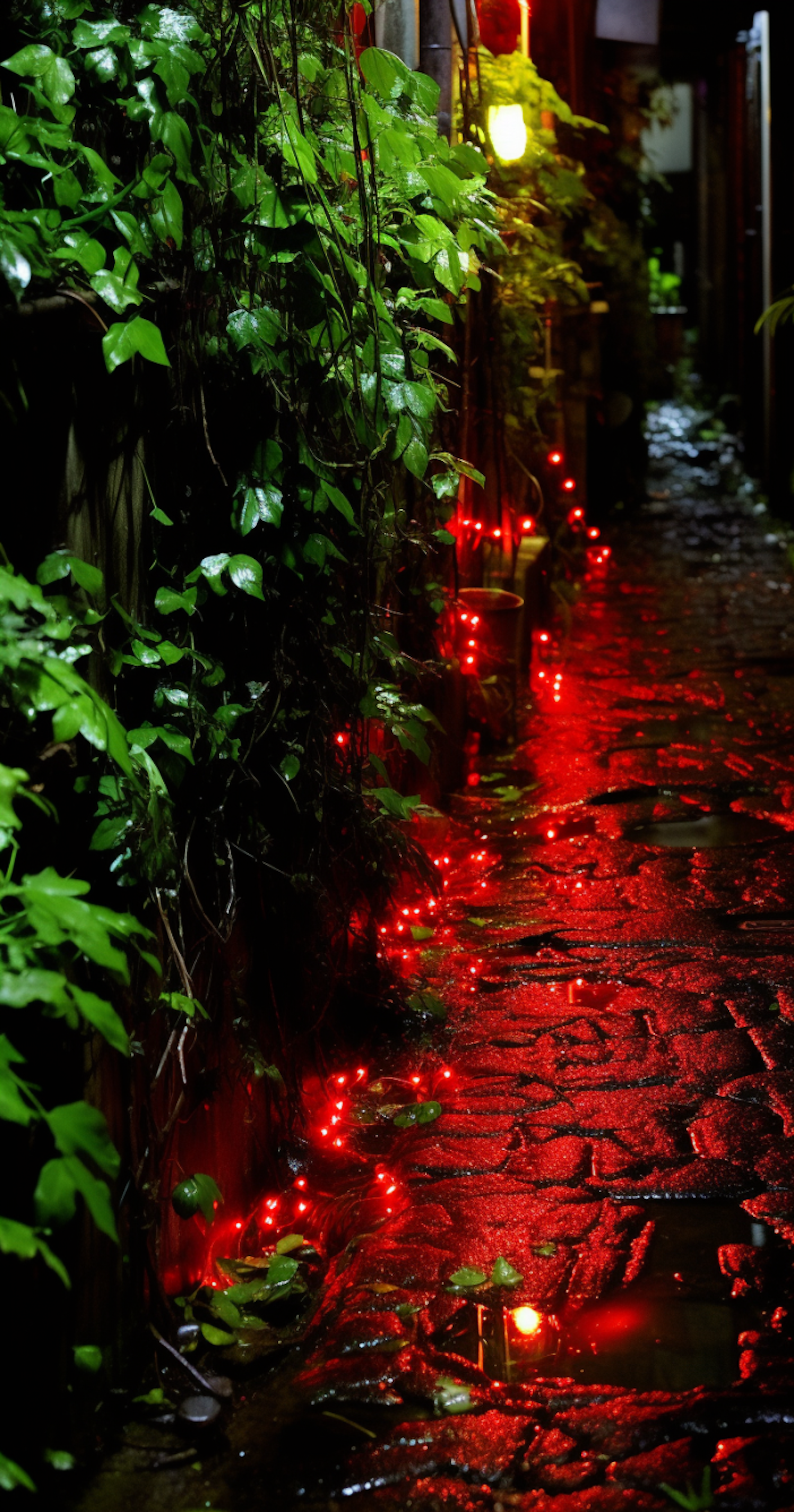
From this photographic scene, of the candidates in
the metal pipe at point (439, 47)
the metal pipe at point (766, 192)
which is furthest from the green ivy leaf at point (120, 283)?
the metal pipe at point (766, 192)

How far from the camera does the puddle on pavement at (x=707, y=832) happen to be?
873cm

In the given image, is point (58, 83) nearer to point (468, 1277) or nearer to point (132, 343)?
point (132, 343)

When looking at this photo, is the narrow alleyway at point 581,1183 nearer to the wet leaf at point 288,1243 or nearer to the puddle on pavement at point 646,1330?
the puddle on pavement at point 646,1330

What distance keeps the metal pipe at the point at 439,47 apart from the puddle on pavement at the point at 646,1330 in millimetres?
6831

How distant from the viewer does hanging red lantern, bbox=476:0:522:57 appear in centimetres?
1084

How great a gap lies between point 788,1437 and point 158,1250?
191cm

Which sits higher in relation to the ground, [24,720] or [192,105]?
[192,105]

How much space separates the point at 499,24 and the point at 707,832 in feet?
22.6

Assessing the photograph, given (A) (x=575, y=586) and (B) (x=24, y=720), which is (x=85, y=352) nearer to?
(B) (x=24, y=720)

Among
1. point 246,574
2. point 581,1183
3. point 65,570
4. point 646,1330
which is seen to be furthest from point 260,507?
point 646,1330

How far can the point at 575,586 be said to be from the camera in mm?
15828

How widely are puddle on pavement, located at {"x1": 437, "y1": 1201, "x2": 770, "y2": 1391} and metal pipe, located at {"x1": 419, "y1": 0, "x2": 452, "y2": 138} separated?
6.83 m

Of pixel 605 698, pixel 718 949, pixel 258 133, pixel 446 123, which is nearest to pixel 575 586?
pixel 605 698

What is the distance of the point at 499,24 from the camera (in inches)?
442
